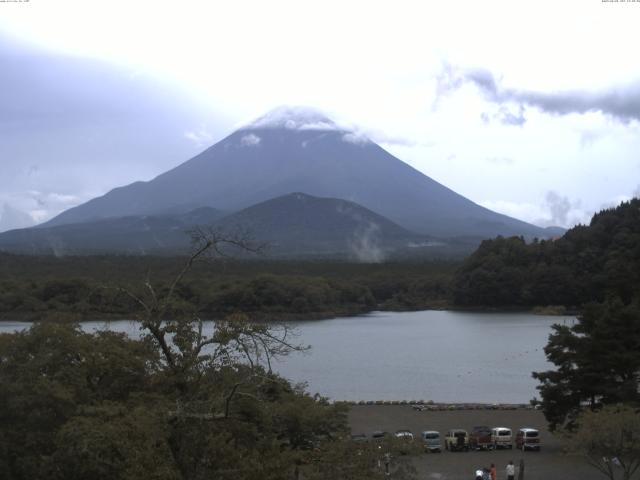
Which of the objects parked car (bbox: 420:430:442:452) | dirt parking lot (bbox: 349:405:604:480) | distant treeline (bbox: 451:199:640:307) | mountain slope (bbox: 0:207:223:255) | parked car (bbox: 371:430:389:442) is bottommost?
dirt parking lot (bbox: 349:405:604:480)

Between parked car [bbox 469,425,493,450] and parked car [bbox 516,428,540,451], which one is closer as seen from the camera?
parked car [bbox 516,428,540,451]

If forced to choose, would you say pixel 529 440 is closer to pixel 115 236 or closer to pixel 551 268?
pixel 551 268

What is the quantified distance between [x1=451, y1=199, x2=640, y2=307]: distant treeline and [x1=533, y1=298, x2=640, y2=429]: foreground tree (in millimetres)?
38798

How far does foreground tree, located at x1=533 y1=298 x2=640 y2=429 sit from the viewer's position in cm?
1357

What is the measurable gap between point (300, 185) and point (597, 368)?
Answer: 143041 millimetres

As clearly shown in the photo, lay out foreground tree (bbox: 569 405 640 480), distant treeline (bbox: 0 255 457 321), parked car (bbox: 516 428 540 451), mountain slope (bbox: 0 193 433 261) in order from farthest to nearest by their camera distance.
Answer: mountain slope (bbox: 0 193 433 261)
distant treeline (bbox: 0 255 457 321)
parked car (bbox: 516 428 540 451)
foreground tree (bbox: 569 405 640 480)

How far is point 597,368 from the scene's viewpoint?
1370 cm

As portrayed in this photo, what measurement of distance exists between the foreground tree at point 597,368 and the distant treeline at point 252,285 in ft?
82.1

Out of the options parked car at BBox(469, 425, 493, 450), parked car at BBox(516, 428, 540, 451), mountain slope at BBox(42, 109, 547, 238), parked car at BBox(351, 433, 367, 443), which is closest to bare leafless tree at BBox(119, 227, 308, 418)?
parked car at BBox(351, 433, 367, 443)

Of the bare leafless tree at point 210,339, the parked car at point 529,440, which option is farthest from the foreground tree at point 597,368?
the bare leafless tree at point 210,339

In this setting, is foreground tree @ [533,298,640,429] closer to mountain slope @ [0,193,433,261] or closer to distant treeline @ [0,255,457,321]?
distant treeline @ [0,255,457,321]

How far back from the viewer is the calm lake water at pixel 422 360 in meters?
22.4

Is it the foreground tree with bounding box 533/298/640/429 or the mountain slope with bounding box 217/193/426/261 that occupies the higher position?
the mountain slope with bounding box 217/193/426/261

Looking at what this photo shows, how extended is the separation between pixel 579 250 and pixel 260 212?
70.2 m
